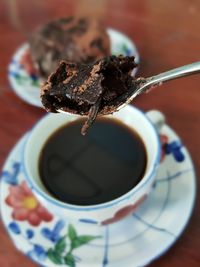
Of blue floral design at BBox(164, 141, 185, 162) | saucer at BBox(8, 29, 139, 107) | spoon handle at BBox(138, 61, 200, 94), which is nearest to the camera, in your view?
spoon handle at BBox(138, 61, 200, 94)

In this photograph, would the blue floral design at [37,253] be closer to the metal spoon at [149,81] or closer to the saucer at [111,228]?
the saucer at [111,228]

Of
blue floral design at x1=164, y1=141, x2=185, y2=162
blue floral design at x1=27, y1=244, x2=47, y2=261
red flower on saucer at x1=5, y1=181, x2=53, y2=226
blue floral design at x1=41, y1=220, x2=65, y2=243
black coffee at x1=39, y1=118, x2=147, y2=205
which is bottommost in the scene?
blue floral design at x1=27, y1=244, x2=47, y2=261

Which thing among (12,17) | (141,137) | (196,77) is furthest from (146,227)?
(12,17)

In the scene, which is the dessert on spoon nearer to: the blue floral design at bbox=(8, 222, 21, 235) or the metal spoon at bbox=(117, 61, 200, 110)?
the metal spoon at bbox=(117, 61, 200, 110)

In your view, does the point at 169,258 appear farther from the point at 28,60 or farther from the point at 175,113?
the point at 28,60

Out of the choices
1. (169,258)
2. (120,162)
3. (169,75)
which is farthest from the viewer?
(120,162)

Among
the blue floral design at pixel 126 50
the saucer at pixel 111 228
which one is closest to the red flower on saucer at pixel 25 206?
the saucer at pixel 111 228

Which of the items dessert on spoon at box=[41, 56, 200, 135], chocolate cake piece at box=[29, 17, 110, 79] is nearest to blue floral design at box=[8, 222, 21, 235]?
dessert on spoon at box=[41, 56, 200, 135]

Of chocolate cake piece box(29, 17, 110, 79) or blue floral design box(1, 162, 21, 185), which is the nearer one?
blue floral design box(1, 162, 21, 185)
